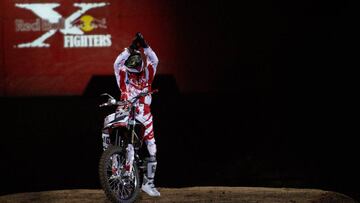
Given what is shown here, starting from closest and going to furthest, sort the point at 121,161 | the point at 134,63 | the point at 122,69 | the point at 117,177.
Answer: the point at 117,177
the point at 121,161
the point at 134,63
the point at 122,69

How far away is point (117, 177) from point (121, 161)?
23 centimetres

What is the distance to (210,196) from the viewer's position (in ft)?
26.3

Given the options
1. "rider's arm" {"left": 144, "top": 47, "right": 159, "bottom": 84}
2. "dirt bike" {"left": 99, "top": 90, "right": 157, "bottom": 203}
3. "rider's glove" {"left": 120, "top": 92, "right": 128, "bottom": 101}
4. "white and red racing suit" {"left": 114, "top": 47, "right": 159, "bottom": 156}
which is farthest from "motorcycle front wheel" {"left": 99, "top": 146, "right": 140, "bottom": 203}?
"rider's arm" {"left": 144, "top": 47, "right": 159, "bottom": 84}

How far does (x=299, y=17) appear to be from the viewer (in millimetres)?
12805

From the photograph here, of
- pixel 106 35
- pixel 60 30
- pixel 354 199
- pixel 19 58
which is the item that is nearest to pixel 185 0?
pixel 106 35

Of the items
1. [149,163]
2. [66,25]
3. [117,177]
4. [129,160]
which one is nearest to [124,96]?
[149,163]

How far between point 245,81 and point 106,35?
9.05 ft

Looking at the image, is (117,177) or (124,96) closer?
(117,177)

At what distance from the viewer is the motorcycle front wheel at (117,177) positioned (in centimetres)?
706

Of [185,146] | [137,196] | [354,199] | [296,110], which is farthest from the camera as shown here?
[296,110]

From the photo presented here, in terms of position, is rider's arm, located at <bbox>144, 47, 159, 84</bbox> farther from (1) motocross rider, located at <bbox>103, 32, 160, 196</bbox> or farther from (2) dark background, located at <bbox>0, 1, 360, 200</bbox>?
(2) dark background, located at <bbox>0, 1, 360, 200</bbox>

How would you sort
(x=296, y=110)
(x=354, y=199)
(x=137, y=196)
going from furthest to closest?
(x=296, y=110)
(x=354, y=199)
(x=137, y=196)

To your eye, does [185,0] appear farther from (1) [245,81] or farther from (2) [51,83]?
(2) [51,83]

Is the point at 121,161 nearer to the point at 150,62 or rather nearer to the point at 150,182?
the point at 150,182
